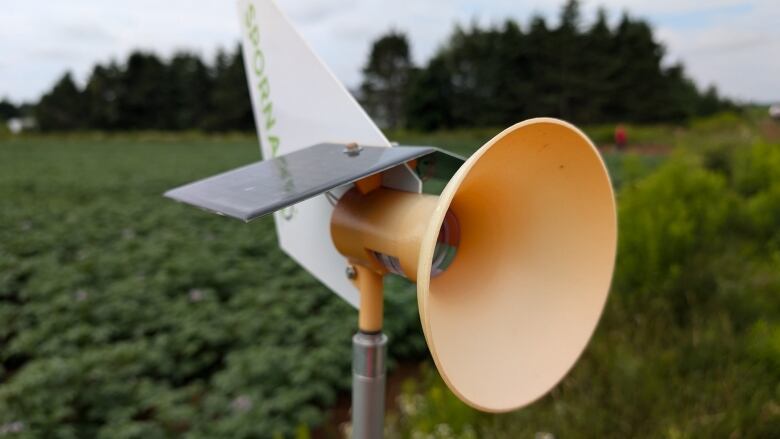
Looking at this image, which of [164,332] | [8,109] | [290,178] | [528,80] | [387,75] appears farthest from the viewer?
[8,109]

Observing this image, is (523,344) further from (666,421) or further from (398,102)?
(398,102)

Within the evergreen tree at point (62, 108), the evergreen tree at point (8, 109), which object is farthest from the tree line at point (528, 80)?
the evergreen tree at point (8, 109)

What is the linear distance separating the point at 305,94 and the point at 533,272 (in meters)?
0.51

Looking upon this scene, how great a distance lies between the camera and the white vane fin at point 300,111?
0.93 meters

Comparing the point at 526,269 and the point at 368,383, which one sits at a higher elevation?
the point at 526,269

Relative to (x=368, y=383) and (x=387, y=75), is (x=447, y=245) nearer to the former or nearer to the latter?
(x=368, y=383)

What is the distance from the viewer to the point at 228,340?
291 cm

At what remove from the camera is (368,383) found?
903 mm

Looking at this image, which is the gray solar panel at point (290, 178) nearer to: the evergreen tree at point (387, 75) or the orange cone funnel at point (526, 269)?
the orange cone funnel at point (526, 269)

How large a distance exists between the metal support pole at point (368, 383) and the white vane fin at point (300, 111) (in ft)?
0.30

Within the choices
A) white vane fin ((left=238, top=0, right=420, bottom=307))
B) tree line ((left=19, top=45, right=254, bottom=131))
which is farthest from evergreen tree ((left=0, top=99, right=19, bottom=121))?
white vane fin ((left=238, top=0, right=420, bottom=307))

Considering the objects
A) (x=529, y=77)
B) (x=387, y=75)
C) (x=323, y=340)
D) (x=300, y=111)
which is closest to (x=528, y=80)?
(x=529, y=77)

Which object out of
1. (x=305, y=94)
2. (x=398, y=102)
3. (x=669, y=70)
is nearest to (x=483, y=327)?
(x=305, y=94)

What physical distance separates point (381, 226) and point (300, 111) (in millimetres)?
338
